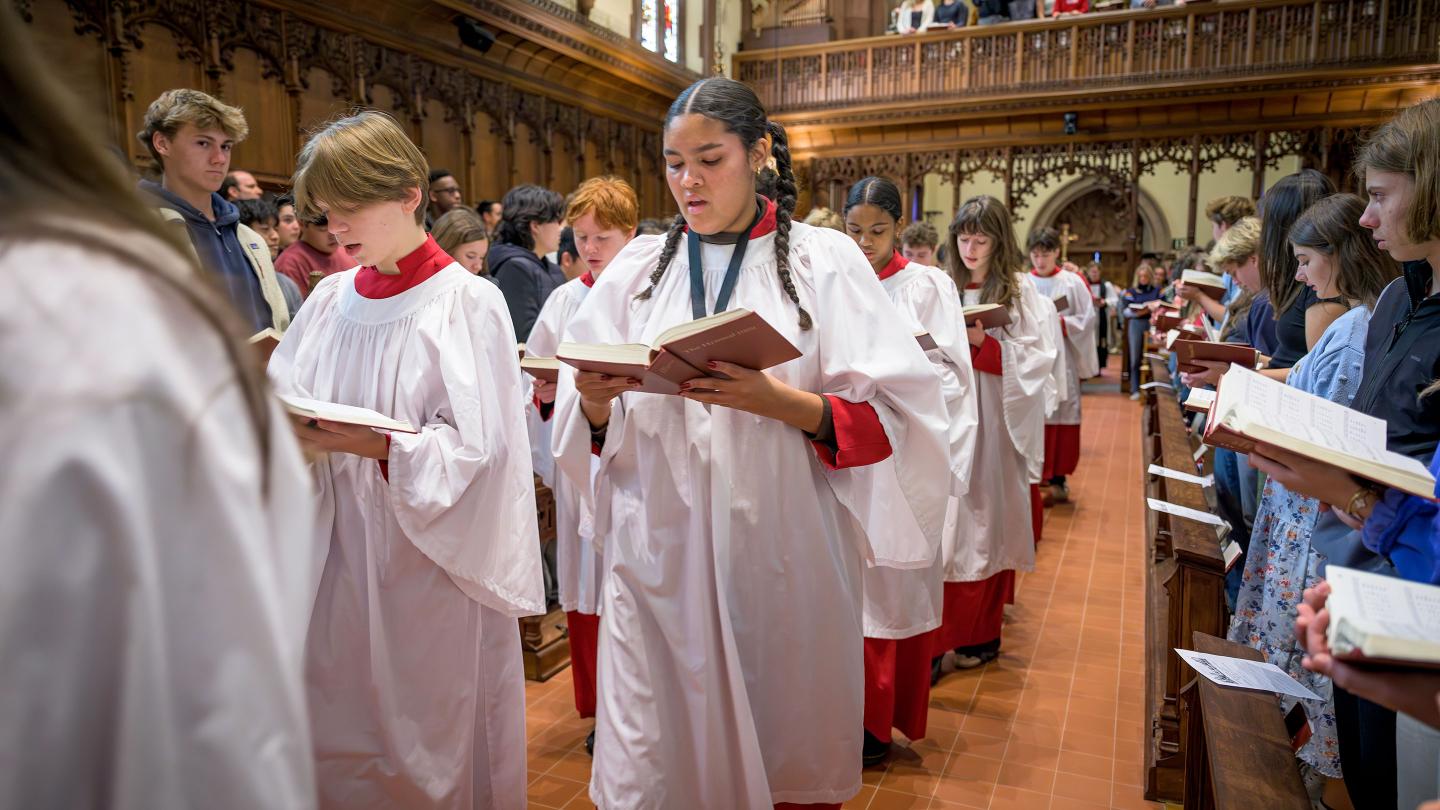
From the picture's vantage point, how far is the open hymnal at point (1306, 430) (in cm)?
142

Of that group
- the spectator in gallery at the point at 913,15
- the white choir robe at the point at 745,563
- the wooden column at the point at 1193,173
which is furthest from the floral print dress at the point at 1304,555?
the spectator in gallery at the point at 913,15

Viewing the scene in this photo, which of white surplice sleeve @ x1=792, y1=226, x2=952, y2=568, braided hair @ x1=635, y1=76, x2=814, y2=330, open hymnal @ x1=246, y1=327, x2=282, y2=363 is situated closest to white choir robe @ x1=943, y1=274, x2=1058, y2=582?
white surplice sleeve @ x1=792, y1=226, x2=952, y2=568

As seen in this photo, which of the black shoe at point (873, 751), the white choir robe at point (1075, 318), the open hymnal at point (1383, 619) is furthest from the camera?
the white choir robe at point (1075, 318)

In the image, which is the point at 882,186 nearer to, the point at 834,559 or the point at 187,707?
the point at 834,559

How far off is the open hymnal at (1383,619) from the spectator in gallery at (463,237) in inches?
128

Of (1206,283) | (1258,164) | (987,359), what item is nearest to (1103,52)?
(1258,164)

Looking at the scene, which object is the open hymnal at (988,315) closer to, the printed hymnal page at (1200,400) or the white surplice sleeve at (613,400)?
the printed hymnal page at (1200,400)

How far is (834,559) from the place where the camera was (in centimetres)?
193

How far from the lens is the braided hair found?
6.18 ft

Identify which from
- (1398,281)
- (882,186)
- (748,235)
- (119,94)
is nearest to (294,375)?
(748,235)

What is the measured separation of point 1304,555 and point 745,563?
167 centimetres

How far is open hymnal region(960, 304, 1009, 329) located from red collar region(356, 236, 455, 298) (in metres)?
2.23

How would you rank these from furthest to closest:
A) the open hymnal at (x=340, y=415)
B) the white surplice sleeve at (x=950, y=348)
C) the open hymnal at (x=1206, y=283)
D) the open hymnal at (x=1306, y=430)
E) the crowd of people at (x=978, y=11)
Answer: the crowd of people at (x=978, y=11) < the open hymnal at (x=1206, y=283) < the white surplice sleeve at (x=950, y=348) < the open hymnal at (x=340, y=415) < the open hymnal at (x=1306, y=430)

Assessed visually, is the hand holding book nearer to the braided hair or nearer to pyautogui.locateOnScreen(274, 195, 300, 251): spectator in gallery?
the braided hair
